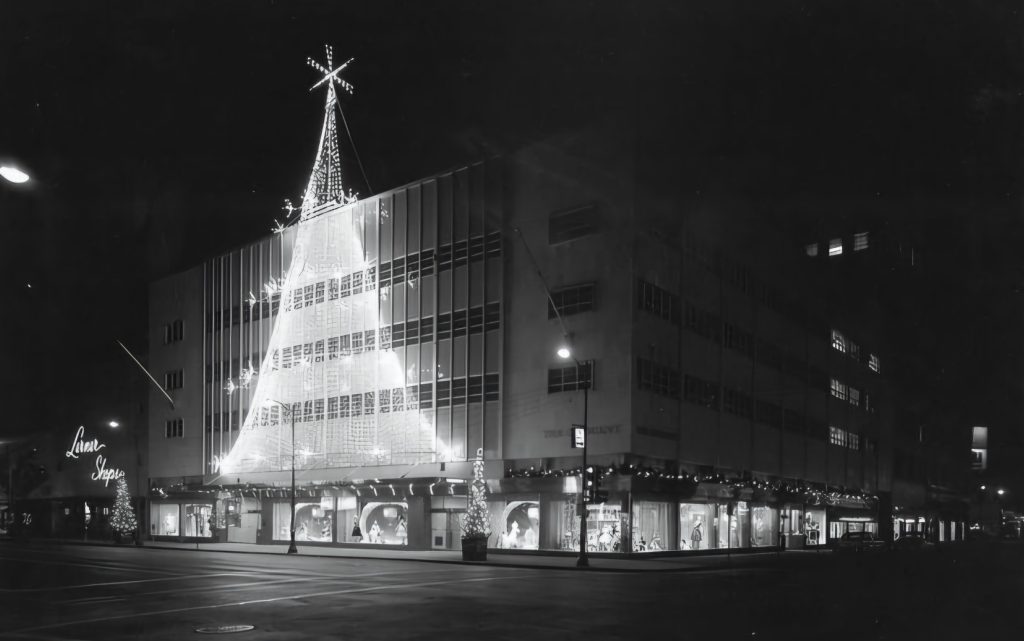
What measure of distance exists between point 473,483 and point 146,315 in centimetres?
4792

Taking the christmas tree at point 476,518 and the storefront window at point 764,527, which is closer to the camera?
the christmas tree at point 476,518

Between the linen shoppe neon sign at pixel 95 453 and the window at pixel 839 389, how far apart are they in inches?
2412

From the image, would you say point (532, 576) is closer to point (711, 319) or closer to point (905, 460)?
point (711, 319)

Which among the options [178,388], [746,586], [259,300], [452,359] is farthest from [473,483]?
[178,388]

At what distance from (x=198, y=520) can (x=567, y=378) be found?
37.7m

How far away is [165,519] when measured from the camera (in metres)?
75.8

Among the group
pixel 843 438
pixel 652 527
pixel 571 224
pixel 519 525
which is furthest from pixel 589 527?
pixel 843 438

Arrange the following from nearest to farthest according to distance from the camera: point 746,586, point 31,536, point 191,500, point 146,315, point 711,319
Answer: point 746,586 < point 711,319 < point 191,500 < point 146,315 < point 31,536

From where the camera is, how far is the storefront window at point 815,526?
233 ft

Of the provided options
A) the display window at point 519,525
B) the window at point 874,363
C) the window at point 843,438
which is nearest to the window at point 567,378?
the display window at point 519,525

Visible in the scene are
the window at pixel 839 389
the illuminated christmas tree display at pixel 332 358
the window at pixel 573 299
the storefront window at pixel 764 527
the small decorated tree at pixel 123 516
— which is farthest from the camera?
the window at pixel 839 389

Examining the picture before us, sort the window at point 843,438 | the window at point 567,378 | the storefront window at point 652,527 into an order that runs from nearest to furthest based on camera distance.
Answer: the window at point 567,378
the storefront window at point 652,527
the window at point 843,438

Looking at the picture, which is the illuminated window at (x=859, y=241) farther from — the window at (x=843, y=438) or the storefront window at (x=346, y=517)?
the storefront window at (x=346, y=517)

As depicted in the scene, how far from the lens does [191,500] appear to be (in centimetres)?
7219
